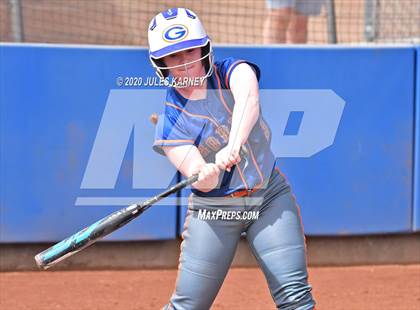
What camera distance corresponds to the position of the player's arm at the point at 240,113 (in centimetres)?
→ 372

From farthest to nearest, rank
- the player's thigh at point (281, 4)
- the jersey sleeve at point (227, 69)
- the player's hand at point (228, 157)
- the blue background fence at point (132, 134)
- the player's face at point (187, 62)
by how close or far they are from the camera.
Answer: the player's thigh at point (281, 4)
the blue background fence at point (132, 134)
the jersey sleeve at point (227, 69)
the player's face at point (187, 62)
the player's hand at point (228, 157)

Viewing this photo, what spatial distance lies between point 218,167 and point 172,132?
344 mm

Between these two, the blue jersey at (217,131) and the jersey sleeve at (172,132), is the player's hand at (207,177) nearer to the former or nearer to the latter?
the blue jersey at (217,131)

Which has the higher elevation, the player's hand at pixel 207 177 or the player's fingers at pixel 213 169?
the player's fingers at pixel 213 169

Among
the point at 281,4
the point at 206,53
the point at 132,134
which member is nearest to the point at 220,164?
the point at 206,53

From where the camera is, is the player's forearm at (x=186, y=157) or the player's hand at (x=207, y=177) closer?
the player's hand at (x=207, y=177)

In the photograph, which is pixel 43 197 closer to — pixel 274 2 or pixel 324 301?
pixel 324 301

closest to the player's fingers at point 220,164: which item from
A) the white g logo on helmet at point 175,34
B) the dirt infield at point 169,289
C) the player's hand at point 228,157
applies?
the player's hand at point 228,157

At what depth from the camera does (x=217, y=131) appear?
3945mm

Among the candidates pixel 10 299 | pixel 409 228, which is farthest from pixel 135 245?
pixel 409 228

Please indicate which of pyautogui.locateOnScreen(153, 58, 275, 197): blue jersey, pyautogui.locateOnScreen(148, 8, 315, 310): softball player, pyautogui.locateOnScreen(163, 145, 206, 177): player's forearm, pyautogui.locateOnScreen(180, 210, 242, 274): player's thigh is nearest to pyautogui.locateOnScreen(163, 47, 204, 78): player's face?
pyautogui.locateOnScreen(148, 8, 315, 310): softball player

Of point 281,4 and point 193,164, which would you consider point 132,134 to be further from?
point 193,164

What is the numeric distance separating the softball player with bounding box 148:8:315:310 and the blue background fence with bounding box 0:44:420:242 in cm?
239

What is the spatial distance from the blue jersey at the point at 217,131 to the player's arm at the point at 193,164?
29mm
